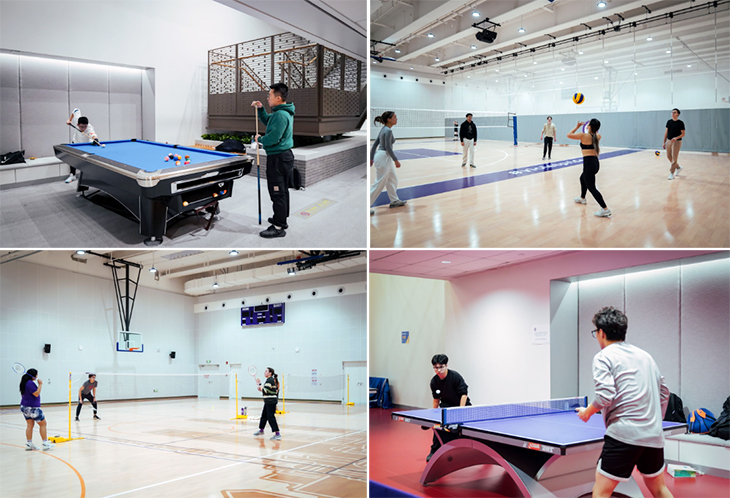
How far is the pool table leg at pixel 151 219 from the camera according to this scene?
13.4ft

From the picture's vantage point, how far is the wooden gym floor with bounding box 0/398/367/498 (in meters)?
3.81

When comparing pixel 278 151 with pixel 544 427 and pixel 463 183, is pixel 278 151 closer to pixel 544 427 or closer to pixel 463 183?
pixel 544 427

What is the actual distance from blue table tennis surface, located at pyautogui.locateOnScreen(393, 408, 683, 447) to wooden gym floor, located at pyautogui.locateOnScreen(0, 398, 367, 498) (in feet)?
3.50

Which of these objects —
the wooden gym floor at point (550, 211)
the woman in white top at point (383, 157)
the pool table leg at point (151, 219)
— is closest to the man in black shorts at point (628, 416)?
the wooden gym floor at point (550, 211)

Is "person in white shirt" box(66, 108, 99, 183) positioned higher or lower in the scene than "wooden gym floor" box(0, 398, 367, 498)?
higher

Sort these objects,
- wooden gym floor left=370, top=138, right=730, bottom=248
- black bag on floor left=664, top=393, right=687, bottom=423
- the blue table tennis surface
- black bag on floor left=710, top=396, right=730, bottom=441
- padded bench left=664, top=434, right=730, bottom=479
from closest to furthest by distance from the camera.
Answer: the blue table tennis surface < padded bench left=664, top=434, right=730, bottom=479 < black bag on floor left=710, top=396, right=730, bottom=441 < wooden gym floor left=370, top=138, right=730, bottom=248 < black bag on floor left=664, top=393, right=687, bottom=423

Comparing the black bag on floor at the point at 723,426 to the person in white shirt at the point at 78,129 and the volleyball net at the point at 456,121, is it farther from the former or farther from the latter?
the volleyball net at the point at 456,121

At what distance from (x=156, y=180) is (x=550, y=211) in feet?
14.5

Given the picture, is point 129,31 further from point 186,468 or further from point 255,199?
point 186,468

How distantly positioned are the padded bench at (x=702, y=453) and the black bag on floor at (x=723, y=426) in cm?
6

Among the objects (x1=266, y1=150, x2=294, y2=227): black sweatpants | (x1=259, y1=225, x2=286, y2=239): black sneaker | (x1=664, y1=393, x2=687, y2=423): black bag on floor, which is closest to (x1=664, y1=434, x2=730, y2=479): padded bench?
(x1=664, y1=393, x2=687, y2=423): black bag on floor

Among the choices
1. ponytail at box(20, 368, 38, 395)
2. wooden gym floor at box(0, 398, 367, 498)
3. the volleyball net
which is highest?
the volleyball net

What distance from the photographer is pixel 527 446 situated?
265 centimetres

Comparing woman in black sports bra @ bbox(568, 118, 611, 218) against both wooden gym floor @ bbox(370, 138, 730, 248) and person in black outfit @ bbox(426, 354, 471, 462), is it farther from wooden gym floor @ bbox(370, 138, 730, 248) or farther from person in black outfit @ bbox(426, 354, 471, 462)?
person in black outfit @ bbox(426, 354, 471, 462)
